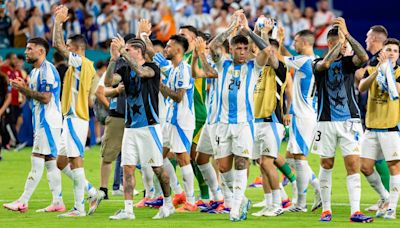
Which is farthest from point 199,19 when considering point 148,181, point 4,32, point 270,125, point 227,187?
point 227,187

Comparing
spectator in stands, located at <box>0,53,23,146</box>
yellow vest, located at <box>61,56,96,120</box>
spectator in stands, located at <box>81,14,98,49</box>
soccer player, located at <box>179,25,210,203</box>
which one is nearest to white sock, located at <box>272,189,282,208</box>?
soccer player, located at <box>179,25,210,203</box>

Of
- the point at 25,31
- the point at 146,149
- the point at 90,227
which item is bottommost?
the point at 90,227

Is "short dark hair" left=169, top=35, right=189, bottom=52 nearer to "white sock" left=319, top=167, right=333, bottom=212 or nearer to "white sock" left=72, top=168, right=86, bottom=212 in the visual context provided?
"white sock" left=72, top=168, right=86, bottom=212

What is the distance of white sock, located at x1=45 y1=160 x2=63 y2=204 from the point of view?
54.1 ft

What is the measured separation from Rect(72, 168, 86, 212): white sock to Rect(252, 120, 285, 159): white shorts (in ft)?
8.03

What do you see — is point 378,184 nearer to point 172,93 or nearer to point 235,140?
point 235,140

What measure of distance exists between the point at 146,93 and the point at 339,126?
2623 mm

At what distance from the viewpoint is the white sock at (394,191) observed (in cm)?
1523

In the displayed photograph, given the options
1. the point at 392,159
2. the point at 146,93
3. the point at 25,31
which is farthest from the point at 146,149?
the point at 25,31

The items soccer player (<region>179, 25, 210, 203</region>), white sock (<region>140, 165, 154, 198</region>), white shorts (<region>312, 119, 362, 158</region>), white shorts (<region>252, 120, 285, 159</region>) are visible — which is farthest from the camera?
white sock (<region>140, 165, 154, 198</region>)

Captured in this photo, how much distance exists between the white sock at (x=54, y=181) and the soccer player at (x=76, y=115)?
172mm

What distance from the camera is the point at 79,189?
51.5 feet

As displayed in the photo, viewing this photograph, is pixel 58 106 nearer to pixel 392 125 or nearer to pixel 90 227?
pixel 90 227

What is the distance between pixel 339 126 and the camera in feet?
48.9
